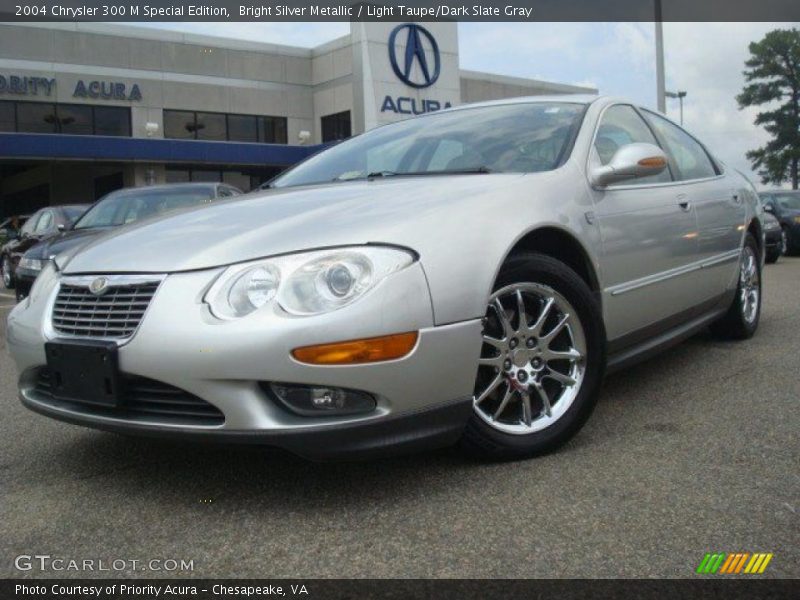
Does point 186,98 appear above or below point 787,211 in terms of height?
above

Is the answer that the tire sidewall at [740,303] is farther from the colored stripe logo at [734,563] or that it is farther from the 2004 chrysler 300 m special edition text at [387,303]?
the colored stripe logo at [734,563]

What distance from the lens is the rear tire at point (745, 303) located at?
497 cm

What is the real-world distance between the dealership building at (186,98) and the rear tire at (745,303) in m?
18.6

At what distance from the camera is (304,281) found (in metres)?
2.38

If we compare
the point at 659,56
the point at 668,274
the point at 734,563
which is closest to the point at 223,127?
the point at 659,56

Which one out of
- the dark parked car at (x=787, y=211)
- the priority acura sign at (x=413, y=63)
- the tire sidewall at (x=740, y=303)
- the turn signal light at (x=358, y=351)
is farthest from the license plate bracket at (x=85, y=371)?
the priority acura sign at (x=413, y=63)

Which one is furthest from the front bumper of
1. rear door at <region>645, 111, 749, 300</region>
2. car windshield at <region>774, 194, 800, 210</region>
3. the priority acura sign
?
the priority acura sign

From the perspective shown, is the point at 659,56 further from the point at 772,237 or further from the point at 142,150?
the point at 142,150

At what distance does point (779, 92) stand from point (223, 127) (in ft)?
134

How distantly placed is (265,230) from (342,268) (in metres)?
0.34

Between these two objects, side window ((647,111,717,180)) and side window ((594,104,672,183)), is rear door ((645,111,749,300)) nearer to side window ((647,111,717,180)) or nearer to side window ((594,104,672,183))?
side window ((647,111,717,180))

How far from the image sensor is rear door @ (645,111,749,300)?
4195mm

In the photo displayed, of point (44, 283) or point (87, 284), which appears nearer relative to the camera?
point (87, 284)

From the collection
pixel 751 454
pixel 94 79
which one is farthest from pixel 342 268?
pixel 94 79
